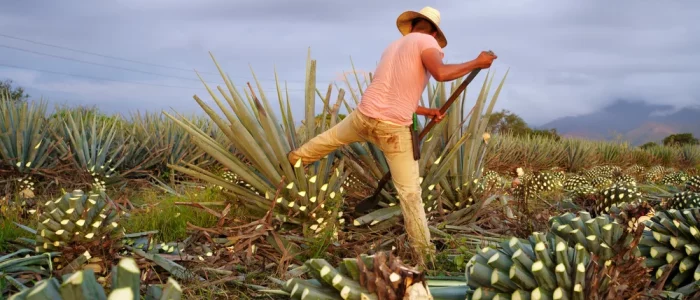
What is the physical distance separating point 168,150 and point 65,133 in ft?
5.54

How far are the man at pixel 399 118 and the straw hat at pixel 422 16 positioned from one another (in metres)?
0.37

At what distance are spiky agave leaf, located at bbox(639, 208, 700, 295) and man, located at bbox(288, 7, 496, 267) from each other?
1.56 metres

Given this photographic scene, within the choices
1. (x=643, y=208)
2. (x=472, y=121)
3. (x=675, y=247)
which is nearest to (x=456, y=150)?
(x=472, y=121)

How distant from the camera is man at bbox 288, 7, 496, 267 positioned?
419cm

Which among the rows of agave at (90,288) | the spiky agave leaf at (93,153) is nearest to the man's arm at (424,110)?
the rows of agave at (90,288)

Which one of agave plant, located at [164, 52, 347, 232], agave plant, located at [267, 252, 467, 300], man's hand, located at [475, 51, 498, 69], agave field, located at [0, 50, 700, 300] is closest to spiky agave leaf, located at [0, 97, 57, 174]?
agave field, located at [0, 50, 700, 300]

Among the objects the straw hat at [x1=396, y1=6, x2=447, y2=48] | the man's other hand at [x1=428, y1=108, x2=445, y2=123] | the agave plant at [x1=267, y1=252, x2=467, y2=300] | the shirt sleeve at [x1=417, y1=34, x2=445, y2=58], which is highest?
the straw hat at [x1=396, y1=6, x2=447, y2=48]

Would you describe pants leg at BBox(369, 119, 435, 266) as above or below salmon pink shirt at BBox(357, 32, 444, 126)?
below

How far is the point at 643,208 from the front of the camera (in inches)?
129

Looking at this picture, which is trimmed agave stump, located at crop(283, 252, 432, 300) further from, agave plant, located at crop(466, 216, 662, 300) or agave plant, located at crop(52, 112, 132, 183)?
agave plant, located at crop(52, 112, 132, 183)

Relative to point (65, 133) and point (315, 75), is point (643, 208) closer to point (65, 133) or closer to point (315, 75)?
point (315, 75)

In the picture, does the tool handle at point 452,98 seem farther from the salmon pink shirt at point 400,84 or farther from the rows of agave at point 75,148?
the rows of agave at point 75,148

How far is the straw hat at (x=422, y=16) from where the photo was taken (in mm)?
4642

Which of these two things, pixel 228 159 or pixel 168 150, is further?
pixel 168 150
